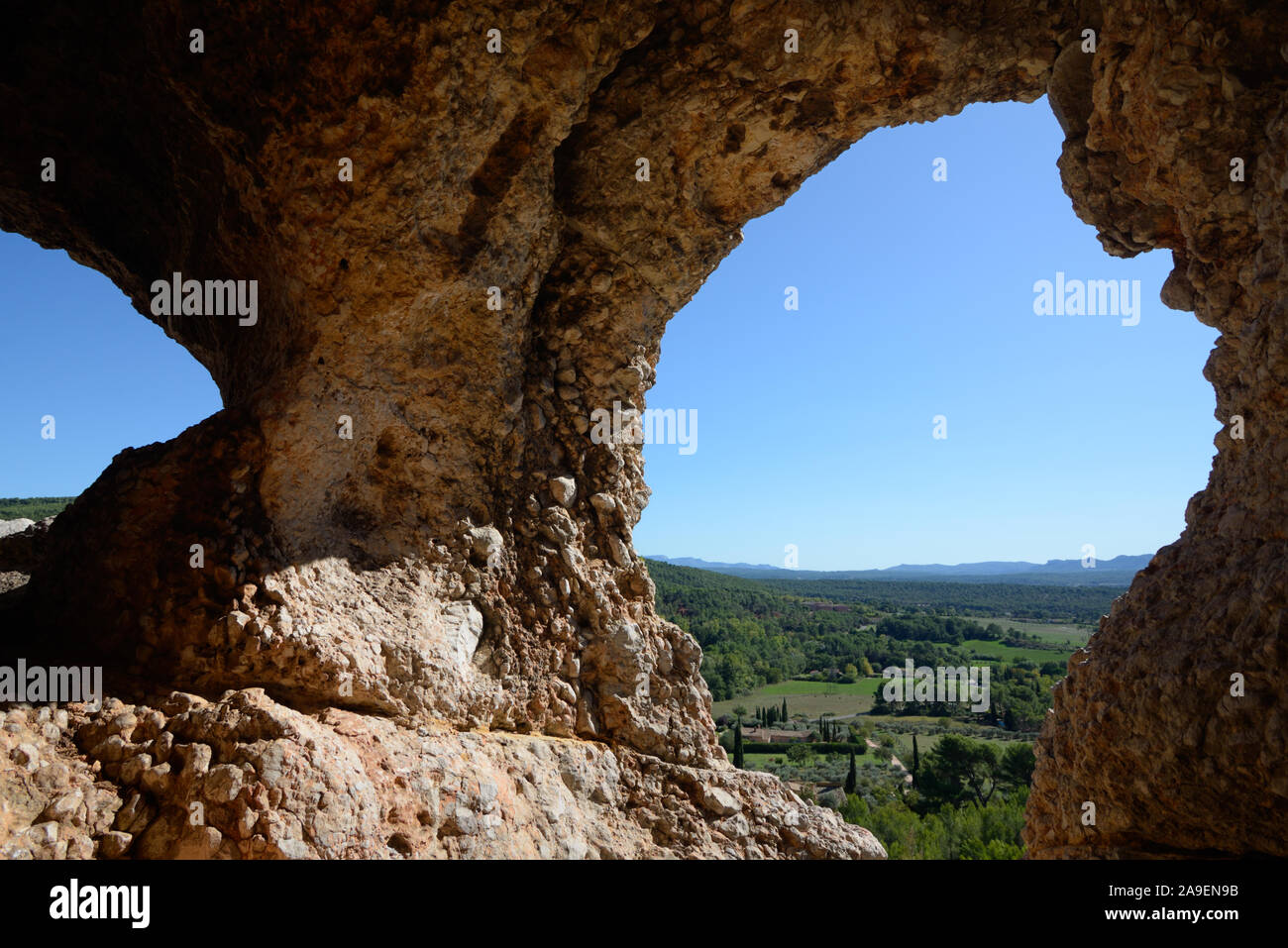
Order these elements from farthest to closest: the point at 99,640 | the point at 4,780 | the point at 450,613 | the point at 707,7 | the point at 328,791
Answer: the point at 707,7, the point at 450,613, the point at 99,640, the point at 328,791, the point at 4,780

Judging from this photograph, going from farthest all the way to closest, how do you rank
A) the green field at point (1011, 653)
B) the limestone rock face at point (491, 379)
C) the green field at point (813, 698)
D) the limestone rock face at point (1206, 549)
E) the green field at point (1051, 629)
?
the green field at point (1051, 629) → the green field at point (1011, 653) → the green field at point (813, 698) → the limestone rock face at point (491, 379) → the limestone rock face at point (1206, 549)

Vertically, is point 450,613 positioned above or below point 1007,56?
below

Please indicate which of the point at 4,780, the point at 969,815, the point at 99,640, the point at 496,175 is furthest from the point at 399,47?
the point at 969,815

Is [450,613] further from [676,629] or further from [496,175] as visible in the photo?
[496,175]

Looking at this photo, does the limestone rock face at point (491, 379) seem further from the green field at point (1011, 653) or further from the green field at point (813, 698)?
the green field at point (1011, 653)

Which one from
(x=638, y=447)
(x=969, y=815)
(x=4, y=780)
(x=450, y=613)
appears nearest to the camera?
(x=4, y=780)

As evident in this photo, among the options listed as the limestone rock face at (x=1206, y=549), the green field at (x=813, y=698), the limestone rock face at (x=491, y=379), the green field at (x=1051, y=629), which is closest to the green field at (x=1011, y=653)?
the green field at (x=1051, y=629)

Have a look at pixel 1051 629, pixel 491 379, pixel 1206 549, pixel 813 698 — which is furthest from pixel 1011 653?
pixel 491 379

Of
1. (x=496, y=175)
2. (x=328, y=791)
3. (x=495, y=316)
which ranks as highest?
(x=496, y=175)

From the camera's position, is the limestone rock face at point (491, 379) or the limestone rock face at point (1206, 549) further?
the limestone rock face at point (491, 379)
